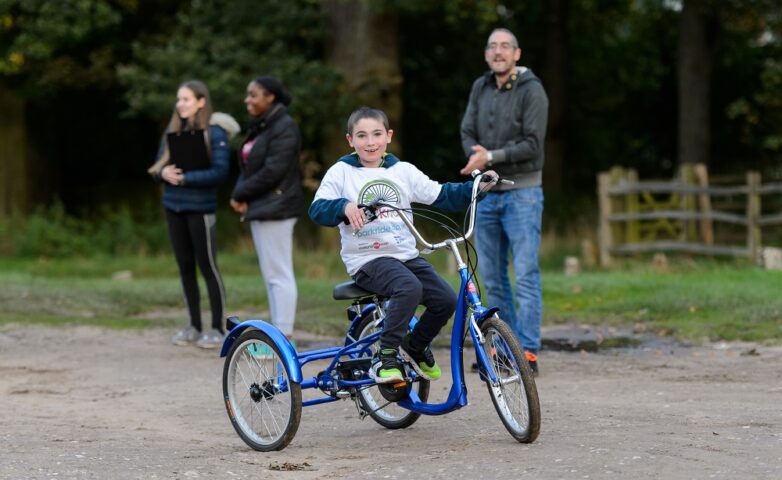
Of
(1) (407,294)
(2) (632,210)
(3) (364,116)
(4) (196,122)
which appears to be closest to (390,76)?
(2) (632,210)

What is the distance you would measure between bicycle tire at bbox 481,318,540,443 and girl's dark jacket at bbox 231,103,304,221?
153 inches

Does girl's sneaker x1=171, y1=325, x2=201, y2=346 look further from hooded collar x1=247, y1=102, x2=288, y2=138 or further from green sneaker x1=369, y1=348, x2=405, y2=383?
green sneaker x1=369, y1=348, x2=405, y2=383

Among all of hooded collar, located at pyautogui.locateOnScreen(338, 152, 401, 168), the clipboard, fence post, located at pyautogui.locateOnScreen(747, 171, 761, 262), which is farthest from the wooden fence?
hooded collar, located at pyautogui.locateOnScreen(338, 152, 401, 168)

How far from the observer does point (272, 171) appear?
33.6 feet

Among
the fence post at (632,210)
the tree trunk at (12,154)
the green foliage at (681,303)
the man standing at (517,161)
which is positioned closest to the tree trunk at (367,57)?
the fence post at (632,210)

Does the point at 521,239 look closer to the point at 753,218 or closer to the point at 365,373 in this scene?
the point at 365,373

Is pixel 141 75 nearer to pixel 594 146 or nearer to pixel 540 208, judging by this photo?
pixel 594 146

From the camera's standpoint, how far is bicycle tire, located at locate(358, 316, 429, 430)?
23.8 feet

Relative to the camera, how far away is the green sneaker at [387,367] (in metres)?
6.68

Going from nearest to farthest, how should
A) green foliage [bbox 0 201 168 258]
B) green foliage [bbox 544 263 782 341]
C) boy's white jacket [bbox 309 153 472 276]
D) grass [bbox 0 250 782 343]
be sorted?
boy's white jacket [bbox 309 153 472 276]
green foliage [bbox 544 263 782 341]
grass [bbox 0 250 782 343]
green foliage [bbox 0 201 168 258]

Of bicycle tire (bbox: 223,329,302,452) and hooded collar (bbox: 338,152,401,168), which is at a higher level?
hooded collar (bbox: 338,152,401,168)

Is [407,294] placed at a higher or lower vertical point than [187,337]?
higher

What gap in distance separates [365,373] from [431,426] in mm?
683

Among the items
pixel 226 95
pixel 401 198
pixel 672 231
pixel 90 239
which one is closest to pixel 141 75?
pixel 226 95
